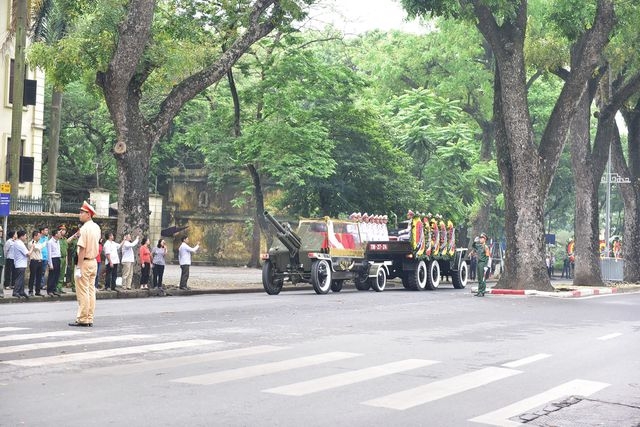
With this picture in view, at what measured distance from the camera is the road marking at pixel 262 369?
428 inches

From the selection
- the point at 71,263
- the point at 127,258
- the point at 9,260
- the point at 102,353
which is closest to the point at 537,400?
the point at 102,353

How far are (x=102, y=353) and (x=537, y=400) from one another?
560 centimetres

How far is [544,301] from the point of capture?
28.9m

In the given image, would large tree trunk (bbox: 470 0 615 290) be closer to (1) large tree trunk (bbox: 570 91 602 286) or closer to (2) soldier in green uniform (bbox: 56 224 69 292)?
(1) large tree trunk (bbox: 570 91 602 286)

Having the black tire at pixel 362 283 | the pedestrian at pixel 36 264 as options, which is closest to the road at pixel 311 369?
the pedestrian at pixel 36 264

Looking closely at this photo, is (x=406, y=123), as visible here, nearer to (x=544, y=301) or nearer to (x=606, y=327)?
(x=544, y=301)

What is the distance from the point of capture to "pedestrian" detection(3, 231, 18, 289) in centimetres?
2595

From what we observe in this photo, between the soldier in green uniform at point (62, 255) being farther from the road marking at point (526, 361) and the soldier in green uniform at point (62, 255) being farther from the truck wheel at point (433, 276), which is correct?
the road marking at point (526, 361)

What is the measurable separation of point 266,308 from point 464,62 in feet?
111

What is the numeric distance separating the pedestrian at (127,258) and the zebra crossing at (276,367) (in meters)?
13.4

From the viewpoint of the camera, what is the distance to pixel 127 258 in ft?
95.7

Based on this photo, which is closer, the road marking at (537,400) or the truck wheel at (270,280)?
the road marking at (537,400)

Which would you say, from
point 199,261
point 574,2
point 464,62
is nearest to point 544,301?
point 574,2

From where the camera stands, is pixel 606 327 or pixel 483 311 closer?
pixel 606 327
